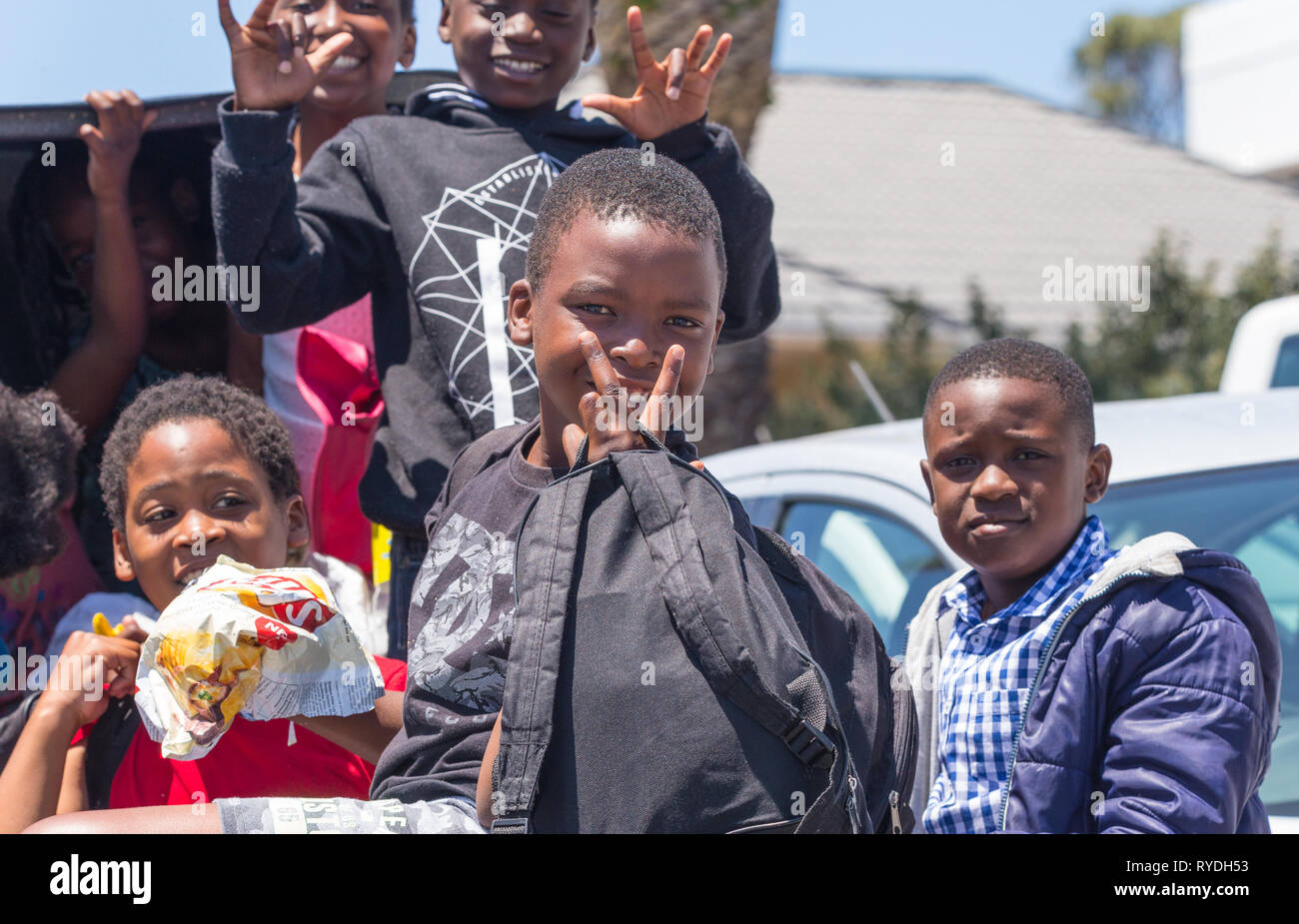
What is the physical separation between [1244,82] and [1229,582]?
27146 millimetres

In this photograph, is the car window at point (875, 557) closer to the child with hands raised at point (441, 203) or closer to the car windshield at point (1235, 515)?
the car windshield at point (1235, 515)

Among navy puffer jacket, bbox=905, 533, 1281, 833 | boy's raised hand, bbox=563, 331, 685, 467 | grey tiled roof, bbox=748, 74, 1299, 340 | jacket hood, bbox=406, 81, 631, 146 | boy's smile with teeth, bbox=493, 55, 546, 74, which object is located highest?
grey tiled roof, bbox=748, 74, 1299, 340

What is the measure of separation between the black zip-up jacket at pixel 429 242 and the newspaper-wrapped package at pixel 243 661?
54cm

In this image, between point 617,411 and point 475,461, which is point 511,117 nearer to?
point 475,461

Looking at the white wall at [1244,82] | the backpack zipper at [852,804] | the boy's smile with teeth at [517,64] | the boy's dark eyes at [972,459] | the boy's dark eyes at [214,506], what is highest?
the white wall at [1244,82]

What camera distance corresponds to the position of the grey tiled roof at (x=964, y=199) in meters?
14.1

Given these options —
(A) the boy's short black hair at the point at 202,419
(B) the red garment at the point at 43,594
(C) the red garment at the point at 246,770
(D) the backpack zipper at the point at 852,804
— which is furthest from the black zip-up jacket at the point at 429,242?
(D) the backpack zipper at the point at 852,804

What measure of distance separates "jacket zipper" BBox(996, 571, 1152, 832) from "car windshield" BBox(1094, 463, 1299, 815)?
1083 millimetres

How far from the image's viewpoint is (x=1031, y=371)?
252cm

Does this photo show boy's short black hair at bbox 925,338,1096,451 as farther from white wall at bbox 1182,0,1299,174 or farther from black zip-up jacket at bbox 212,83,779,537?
white wall at bbox 1182,0,1299,174

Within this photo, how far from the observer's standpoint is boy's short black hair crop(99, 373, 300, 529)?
2650 mm

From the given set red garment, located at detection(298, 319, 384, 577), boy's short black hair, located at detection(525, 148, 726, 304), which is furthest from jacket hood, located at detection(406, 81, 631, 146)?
boy's short black hair, located at detection(525, 148, 726, 304)

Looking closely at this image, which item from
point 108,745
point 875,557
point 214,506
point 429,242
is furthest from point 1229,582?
point 108,745
